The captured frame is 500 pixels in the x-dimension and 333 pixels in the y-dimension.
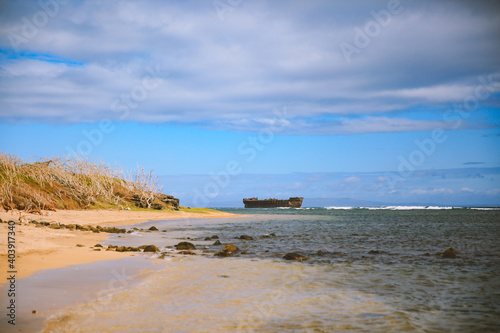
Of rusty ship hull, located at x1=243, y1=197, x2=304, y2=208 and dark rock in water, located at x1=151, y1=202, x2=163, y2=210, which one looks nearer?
dark rock in water, located at x1=151, y1=202, x2=163, y2=210

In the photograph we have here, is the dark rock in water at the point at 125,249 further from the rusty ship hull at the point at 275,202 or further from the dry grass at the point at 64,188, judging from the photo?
the rusty ship hull at the point at 275,202

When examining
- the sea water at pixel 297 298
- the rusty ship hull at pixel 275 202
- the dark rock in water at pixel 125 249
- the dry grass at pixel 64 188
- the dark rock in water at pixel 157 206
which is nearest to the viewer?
the sea water at pixel 297 298

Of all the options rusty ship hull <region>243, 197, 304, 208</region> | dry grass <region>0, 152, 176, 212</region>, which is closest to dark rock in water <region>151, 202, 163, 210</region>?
dry grass <region>0, 152, 176, 212</region>

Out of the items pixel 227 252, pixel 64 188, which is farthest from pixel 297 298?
pixel 64 188

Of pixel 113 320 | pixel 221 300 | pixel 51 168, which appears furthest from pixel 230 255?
pixel 51 168

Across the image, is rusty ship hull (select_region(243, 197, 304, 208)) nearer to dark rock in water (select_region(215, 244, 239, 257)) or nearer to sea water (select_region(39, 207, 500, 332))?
dark rock in water (select_region(215, 244, 239, 257))

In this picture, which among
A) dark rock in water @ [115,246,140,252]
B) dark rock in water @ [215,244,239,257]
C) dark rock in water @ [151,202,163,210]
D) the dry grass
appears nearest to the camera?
dark rock in water @ [115,246,140,252]

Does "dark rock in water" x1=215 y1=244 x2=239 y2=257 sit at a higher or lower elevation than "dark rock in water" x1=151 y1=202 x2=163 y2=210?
lower

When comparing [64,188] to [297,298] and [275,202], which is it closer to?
[297,298]

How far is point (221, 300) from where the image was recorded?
8.55 m

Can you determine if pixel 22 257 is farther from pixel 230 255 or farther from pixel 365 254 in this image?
pixel 365 254

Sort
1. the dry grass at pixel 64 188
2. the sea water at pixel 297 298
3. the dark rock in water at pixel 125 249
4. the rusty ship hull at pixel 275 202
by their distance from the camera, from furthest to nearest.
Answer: the rusty ship hull at pixel 275 202, the dry grass at pixel 64 188, the dark rock in water at pixel 125 249, the sea water at pixel 297 298

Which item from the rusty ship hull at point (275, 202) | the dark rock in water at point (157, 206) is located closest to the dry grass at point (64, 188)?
the dark rock in water at point (157, 206)

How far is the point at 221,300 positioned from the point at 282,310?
4.83 ft
